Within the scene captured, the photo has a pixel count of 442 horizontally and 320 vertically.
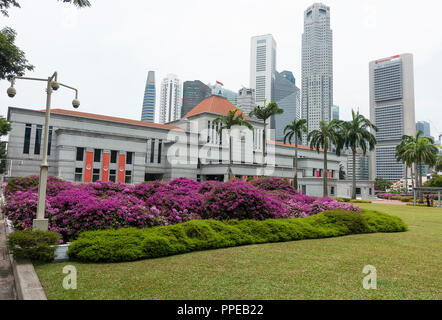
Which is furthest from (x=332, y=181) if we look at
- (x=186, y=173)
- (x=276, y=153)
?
(x=186, y=173)

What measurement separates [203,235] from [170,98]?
158413mm

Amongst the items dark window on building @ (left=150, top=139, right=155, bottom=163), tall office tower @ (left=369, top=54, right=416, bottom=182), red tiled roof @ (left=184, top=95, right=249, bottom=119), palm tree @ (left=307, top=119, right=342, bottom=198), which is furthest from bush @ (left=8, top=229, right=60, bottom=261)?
tall office tower @ (left=369, top=54, right=416, bottom=182)

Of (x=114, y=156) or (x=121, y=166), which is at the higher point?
(x=114, y=156)

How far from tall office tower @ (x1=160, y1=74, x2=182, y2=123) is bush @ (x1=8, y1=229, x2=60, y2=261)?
6026 inches

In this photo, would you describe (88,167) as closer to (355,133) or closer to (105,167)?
(105,167)

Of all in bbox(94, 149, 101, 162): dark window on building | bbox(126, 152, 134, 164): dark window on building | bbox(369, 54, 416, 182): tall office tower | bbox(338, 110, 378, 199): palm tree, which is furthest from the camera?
bbox(369, 54, 416, 182): tall office tower

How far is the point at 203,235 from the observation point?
9.12 m

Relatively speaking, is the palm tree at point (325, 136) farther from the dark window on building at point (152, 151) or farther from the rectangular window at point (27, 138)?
the rectangular window at point (27, 138)

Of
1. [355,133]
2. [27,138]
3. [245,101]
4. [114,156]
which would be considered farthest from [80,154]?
[245,101]

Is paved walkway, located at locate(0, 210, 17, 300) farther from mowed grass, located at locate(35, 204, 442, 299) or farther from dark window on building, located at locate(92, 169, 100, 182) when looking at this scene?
dark window on building, located at locate(92, 169, 100, 182)

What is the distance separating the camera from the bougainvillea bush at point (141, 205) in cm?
921

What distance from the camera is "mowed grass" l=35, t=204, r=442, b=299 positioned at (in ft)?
16.7

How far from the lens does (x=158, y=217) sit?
10531 mm
